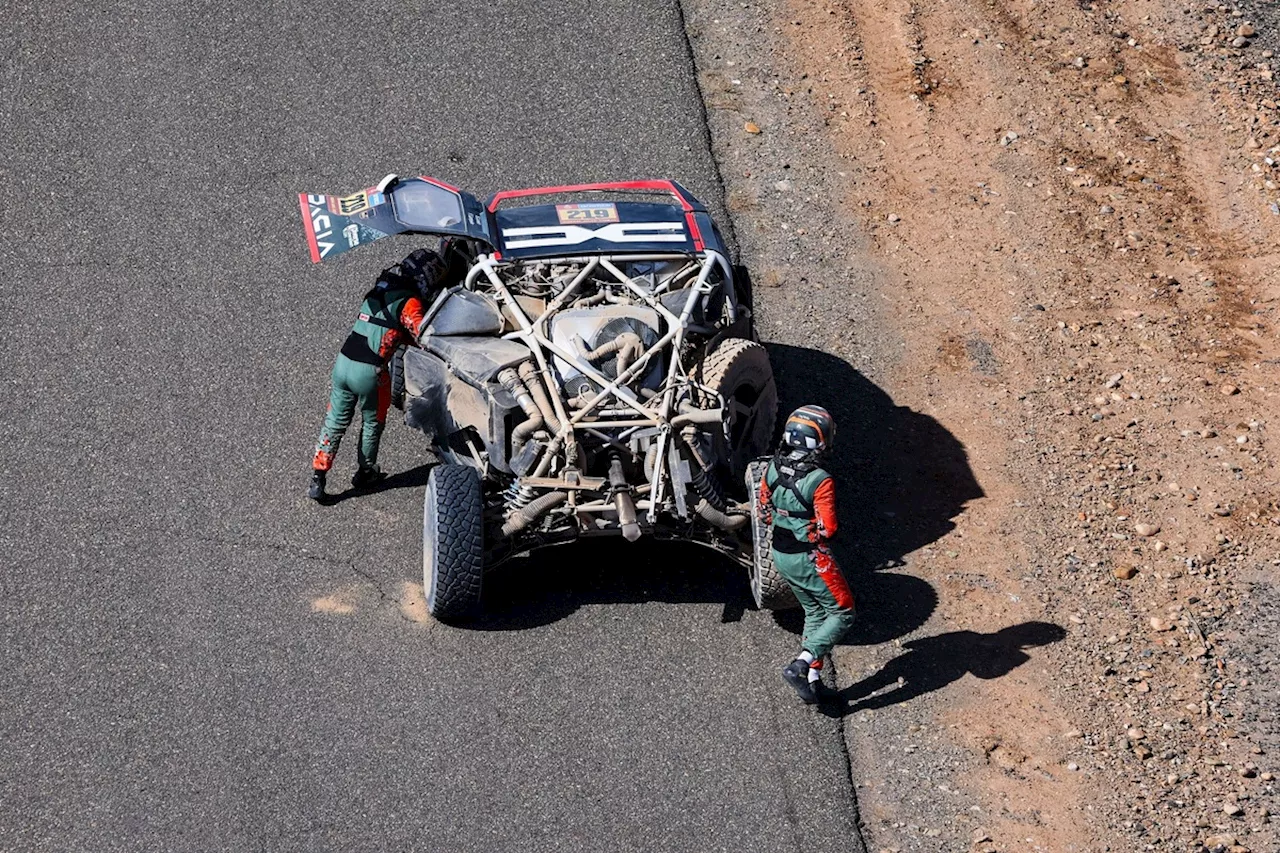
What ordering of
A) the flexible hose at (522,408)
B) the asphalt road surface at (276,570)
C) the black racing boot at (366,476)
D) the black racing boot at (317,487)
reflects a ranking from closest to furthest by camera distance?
1. the asphalt road surface at (276,570)
2. the flexible hose at (522,408)
3. the black racing boot at (317,487)
4. the black racing boot at (366,476)

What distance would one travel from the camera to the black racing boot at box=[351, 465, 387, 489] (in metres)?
11.4

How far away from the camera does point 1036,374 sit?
13.1m

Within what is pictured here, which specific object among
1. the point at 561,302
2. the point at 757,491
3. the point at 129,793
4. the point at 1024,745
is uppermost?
the point at 561,302

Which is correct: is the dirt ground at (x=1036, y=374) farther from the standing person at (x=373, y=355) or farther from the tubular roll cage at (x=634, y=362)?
the standing person at (x=373, y=355)

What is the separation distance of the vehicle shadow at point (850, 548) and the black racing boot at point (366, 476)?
1262 mm

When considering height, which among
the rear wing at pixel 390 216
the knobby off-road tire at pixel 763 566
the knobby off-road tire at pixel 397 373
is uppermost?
the rear wing at pixel 390 216

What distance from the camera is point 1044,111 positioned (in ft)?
52.4

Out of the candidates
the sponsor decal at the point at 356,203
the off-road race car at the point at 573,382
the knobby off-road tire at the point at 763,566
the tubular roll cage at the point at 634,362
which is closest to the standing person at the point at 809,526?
the knobby off-road tire at the point at 763,566

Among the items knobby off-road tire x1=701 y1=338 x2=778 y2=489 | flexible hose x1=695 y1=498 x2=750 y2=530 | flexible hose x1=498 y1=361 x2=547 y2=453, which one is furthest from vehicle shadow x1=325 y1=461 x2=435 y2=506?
flexible hose x1=695 y1=498 x2=750 y2=530

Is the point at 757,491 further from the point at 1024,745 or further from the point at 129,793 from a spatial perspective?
the point at 129,793

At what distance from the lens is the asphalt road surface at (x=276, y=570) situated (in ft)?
30.5

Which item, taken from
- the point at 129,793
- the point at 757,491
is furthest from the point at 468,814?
the point at 757,491

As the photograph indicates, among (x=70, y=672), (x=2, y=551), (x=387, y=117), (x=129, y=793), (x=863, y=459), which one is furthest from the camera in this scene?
(x=387, y=117)

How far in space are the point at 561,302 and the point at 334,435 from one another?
1826 mm
